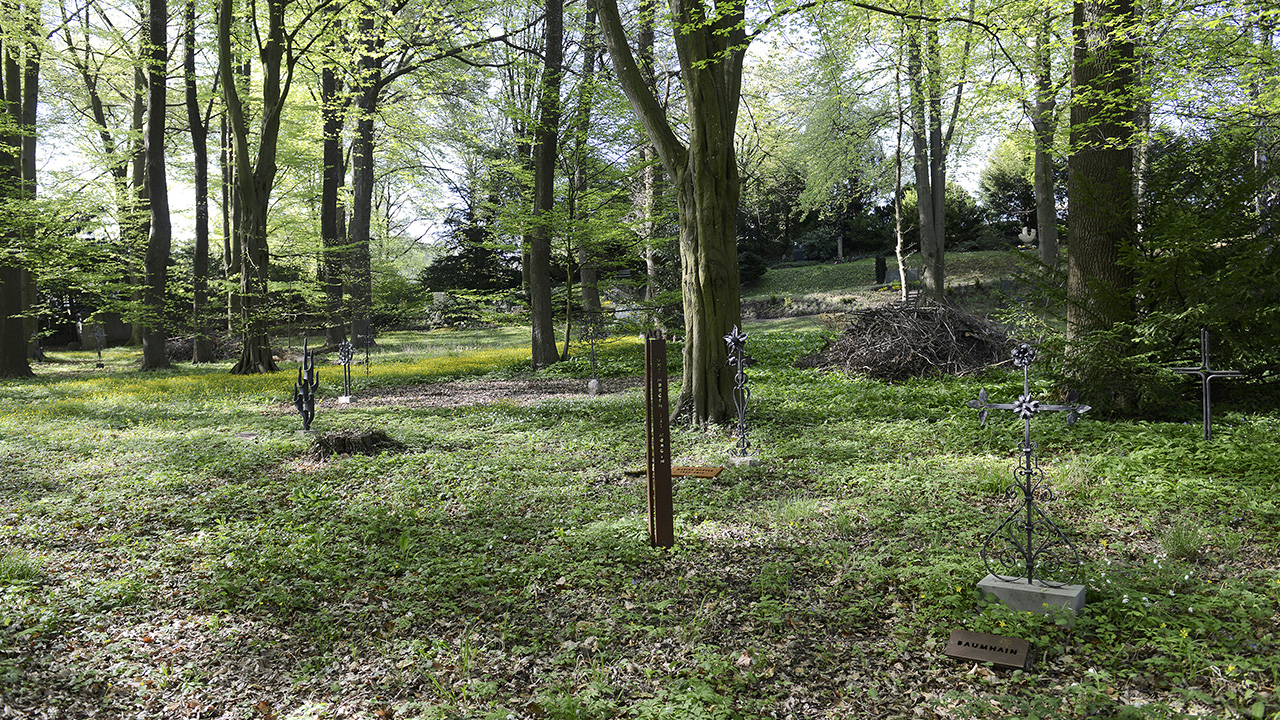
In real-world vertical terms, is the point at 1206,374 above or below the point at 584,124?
below

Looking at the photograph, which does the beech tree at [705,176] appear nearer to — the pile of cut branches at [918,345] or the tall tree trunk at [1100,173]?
the tall tree trunk at [1100,173]

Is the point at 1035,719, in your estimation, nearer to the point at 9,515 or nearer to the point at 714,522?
the point at 714,522

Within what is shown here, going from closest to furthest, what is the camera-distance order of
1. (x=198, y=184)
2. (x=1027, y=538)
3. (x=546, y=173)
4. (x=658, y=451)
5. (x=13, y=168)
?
(x=1027, y=538) → (x=658, y=451) → (x=546, y=173) → (x=13, y=168) → (x=198, y=184)

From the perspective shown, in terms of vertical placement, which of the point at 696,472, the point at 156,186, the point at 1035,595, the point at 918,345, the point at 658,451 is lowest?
the point at 1035,595

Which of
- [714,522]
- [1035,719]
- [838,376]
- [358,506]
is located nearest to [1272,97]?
[838,376]

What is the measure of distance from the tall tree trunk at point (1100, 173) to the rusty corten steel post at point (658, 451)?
537 cm

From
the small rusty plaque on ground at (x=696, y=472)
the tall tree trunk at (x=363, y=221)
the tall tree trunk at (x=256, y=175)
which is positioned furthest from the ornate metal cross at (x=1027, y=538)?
the tall tree trunk at (x=363, y=221)

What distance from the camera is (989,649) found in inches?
131

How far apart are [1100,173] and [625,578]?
7100 millimetres

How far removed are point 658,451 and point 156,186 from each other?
18.4m

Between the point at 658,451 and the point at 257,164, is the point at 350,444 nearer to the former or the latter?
the point at 658,451

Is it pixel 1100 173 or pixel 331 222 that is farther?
pixel 331 222

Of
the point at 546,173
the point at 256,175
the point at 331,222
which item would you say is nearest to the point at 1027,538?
the point at 546,173

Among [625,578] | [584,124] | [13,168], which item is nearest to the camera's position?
[625,578]
